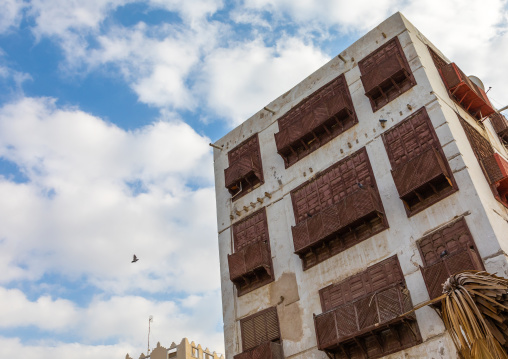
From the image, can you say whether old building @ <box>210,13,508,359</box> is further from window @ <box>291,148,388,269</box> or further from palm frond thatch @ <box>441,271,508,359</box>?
palm frond thatch @ <box>441,271,508,359</box>

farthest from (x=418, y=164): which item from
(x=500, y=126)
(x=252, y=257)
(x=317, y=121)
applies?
(x=500, y=126)

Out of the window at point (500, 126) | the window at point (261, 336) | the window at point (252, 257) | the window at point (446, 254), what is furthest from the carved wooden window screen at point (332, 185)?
the window at point (500, 126)

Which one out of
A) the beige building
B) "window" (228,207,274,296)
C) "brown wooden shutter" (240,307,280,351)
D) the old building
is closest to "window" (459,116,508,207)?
the old building

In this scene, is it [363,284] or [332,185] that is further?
[332,185]

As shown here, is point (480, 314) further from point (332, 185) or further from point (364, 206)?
point (332, 185)

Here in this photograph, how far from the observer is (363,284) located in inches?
775

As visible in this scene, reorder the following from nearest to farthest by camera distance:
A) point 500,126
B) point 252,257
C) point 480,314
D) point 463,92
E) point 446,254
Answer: point 480,314
point 446,254
point 463,92
point 252,257
point 500,126

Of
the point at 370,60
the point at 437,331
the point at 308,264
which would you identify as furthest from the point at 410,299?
the point at 370,60

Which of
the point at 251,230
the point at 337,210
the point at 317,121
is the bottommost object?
the point at 337,210

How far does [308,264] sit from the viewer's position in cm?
2200

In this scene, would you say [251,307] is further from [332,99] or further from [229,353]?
[332,99]

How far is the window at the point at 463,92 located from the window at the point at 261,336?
12.3m

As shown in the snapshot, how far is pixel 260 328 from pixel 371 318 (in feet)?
19.1

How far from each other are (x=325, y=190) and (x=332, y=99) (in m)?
4.39
